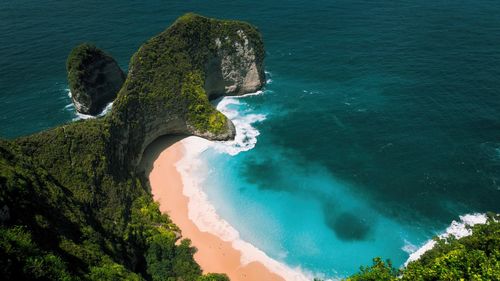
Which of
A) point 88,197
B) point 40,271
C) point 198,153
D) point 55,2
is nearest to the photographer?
point 40,271

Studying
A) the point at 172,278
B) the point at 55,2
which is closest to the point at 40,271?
the point at 172,278

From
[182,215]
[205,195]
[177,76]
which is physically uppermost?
[177,76]

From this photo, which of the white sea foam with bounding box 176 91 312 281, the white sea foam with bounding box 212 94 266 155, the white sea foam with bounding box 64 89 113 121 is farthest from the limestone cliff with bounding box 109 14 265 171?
the white sea foam with bounding box 64 89 113 121

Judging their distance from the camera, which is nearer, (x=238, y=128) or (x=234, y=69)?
(x=238, y=128)

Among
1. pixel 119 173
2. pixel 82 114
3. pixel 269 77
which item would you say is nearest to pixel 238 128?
pixel 269 77

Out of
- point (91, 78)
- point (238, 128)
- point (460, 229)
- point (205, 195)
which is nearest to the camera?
point (460, 229)

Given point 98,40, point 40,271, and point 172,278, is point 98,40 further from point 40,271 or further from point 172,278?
point 40,271

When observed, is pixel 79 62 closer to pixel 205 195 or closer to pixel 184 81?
pixel 184 81

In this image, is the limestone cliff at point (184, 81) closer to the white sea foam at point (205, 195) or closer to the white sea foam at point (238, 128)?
the white sea foam at point (238, 128)
